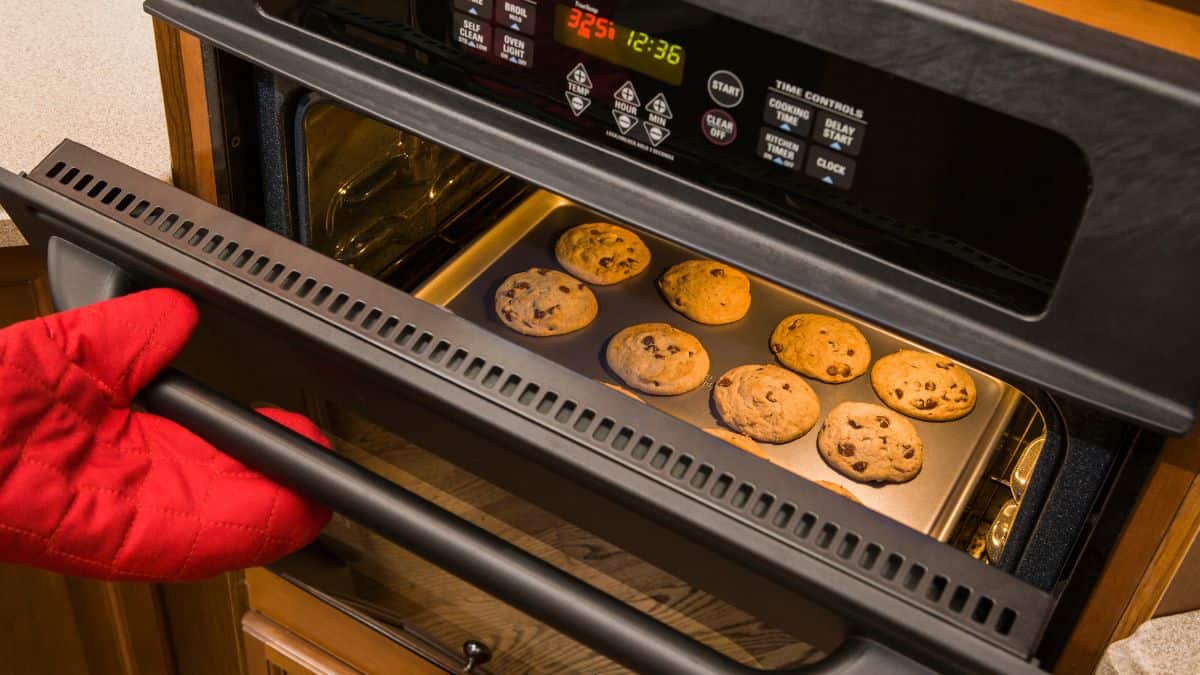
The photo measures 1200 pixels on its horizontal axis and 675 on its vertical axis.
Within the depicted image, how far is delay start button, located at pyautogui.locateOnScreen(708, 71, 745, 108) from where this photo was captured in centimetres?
56

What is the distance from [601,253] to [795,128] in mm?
438

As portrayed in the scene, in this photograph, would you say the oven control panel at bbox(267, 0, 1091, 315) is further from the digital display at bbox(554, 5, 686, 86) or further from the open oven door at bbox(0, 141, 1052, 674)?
the open oven door at bbox(0, 141, 1052, 674)

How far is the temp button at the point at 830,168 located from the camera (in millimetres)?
552

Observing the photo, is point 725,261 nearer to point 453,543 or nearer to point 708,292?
point 453,543

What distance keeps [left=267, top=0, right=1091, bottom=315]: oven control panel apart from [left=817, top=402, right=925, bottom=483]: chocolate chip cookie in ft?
1.04

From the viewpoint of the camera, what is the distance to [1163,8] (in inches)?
20.2

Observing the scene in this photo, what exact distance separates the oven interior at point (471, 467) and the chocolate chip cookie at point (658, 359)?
16 millimetres

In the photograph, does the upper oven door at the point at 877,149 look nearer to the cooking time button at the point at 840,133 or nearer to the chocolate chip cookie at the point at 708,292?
the cooking time button at the point at 840,133

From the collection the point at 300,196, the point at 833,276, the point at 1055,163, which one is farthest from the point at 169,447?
the point at 1055,163

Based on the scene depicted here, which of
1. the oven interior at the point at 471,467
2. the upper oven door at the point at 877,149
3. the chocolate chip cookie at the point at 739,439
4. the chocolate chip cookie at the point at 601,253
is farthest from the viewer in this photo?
the chocolate chip cookie at the point at 601,253

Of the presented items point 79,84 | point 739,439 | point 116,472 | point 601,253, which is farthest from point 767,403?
point 79,84

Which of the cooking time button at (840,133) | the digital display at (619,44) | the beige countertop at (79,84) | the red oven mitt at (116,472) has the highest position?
the digital display at (619,44)

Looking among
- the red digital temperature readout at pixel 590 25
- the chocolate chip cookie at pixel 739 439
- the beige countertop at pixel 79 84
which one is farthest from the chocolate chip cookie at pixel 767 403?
the beige countertop at pixel 79 84

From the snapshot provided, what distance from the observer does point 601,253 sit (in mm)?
983
